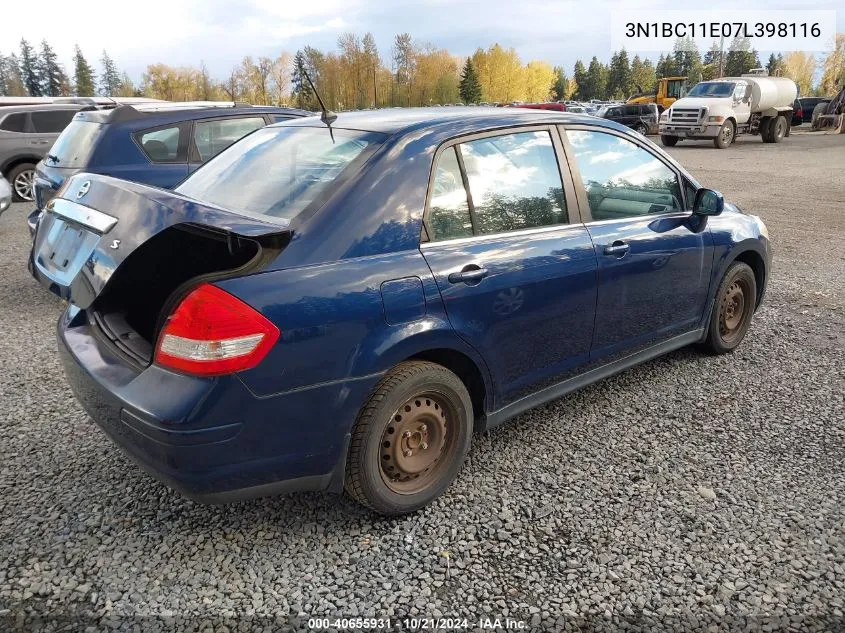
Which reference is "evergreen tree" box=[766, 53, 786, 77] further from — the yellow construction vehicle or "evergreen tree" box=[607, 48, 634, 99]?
the yellow construction vehicle

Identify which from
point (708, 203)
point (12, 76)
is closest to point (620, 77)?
point (12, 76)

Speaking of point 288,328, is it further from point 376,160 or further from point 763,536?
point 763,536

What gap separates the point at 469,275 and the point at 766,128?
95.7ft

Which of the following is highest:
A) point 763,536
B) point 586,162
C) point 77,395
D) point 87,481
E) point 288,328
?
point 586,162

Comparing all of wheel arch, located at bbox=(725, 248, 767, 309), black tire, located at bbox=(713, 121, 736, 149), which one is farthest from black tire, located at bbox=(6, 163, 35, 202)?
black tire, located at bbox=(713, 121, 736, 149)

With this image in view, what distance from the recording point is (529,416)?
12.3 feet

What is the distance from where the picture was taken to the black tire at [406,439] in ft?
8.41

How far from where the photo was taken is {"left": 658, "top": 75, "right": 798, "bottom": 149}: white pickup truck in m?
24.1

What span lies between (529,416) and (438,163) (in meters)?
1.63

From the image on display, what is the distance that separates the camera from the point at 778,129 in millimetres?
27297

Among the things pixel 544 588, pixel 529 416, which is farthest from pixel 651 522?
pixel 529 416

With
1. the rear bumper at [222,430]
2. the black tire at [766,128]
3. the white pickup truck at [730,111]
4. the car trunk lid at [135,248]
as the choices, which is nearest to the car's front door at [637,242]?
the rear bumper at [222,430]

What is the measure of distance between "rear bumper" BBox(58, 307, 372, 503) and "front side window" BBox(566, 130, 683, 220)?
177 centimetres

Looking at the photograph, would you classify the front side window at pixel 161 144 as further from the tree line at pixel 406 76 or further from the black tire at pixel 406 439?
the tree line at pixel 406 76
